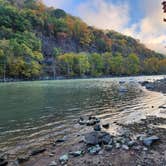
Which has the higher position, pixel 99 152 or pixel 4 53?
pixel 4 53

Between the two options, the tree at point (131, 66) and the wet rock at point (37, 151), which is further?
the tree at point (131, 66)

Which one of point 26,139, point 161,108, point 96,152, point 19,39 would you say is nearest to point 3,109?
point 26,139

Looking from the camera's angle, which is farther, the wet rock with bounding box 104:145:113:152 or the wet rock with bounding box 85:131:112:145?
the wet rock with bounding box 85:131:112:145

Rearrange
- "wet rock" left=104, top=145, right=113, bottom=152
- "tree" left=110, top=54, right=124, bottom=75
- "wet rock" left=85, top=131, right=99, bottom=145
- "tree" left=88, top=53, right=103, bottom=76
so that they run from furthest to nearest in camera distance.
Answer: "tree" left=110, top=54, right=124, bottom=75, "tree" left=88, top=53, right=103, bottom=76, "wet rock" left=85, top=131, right=99, bottom=145, "wet rock" left=104, top=145, right=113, bottom=152

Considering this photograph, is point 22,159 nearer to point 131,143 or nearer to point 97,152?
point 97,152

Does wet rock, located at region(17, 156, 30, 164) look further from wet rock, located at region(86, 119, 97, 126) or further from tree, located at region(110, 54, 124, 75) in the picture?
tree, located at region(110, 54, 124, 75)

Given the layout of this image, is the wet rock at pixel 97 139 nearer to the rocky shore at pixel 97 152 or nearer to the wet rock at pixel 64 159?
the rocky shore at pixel 97 152

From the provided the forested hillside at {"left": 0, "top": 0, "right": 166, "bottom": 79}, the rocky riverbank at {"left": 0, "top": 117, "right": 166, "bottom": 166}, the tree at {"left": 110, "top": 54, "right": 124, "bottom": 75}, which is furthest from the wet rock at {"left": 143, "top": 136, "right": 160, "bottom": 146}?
the tree at {"left": 110, "top": 54, "right": 124, "bottom": 75}

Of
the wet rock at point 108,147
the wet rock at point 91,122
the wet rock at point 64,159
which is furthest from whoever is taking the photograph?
the wet rock at point 91,122

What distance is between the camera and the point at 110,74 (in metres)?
173

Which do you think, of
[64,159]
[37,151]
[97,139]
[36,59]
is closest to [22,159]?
[37,151]

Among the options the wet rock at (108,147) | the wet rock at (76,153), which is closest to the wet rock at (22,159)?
the wet rock at (76,153)

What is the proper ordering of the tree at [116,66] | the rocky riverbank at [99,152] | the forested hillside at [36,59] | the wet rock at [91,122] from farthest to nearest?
the tree at [116,66]
the forested hillside at [36,59]
the wet rock at [91,122]
the rocky riverbank at [99,152]

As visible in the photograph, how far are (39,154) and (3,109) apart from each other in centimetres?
1787
